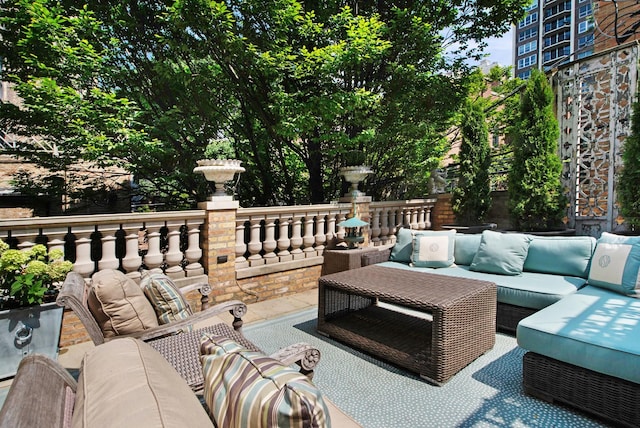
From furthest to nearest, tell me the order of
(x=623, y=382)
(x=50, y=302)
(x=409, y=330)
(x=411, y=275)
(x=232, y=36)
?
(x=232, y=36), (x=411, y=275), (x=409, y=330), (x=50, y=302), (x=623, y=382)

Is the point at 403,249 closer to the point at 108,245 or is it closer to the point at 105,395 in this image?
the point at 108,245

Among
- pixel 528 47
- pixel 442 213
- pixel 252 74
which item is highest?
pixel 528 47

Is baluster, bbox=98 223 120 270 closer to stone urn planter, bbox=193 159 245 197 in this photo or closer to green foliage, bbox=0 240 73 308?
green foliage, bbox=0 240 73 308

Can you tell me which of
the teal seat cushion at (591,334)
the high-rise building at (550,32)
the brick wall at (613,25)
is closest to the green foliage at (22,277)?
the teal seat cushion at (591,334)

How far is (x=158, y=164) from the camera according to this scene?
600cm

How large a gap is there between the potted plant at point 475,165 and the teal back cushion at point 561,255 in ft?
8.81

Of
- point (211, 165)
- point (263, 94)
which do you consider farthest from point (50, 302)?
point (263, 94)

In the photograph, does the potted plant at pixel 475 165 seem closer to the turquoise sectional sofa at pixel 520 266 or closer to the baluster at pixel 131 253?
the turquoise sectional sofa at pixel 520 266

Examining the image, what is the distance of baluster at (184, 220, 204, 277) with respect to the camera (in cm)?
399

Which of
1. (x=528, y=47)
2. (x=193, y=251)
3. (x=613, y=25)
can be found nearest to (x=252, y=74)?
(x=193, y=251)

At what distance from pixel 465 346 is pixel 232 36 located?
16.4 ft

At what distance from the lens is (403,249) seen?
439cm

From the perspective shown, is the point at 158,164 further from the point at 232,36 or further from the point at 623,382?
the point at 623,382

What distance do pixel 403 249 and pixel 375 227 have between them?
170 centimetres
